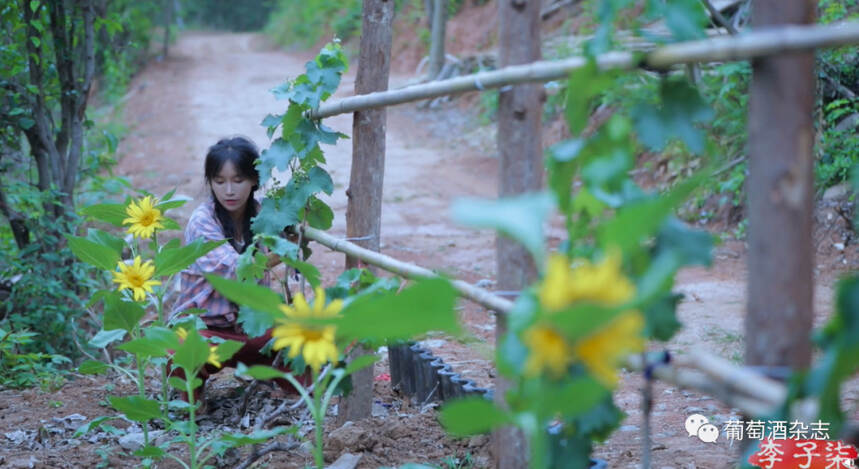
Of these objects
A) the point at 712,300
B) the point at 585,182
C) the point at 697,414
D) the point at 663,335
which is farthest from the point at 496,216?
the point at 712,300

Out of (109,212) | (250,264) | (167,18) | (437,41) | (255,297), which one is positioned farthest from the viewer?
(167,18)

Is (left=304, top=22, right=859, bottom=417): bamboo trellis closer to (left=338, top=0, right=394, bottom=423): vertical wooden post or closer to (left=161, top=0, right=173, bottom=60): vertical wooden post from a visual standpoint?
(left=338, top=0, right=394, bottom=423): vertical wooden post

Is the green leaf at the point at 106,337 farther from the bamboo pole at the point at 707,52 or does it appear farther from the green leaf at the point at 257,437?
the bamboo pole at the point at 707,52

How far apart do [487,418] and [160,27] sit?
72.0 ft

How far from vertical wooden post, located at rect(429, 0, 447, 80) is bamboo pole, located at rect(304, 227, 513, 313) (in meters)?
9.95

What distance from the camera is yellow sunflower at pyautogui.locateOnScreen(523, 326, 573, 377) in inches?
40.8

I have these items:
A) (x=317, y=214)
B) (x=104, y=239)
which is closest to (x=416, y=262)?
(x=317, y=214)

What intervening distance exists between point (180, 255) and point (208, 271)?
71cm

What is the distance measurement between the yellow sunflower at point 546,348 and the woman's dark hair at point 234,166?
225 centimetres

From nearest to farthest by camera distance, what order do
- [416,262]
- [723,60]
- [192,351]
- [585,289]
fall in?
[585,289] < [723,60] < [192,351] < [416,262]

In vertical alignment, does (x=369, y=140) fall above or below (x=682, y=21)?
below

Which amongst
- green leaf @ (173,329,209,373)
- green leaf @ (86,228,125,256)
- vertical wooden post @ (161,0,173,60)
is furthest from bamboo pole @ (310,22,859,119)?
vertical wooden post @ (161,0,173,60)

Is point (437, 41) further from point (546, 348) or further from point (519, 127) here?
point (546, 348)

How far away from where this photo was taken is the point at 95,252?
8.32 feet
